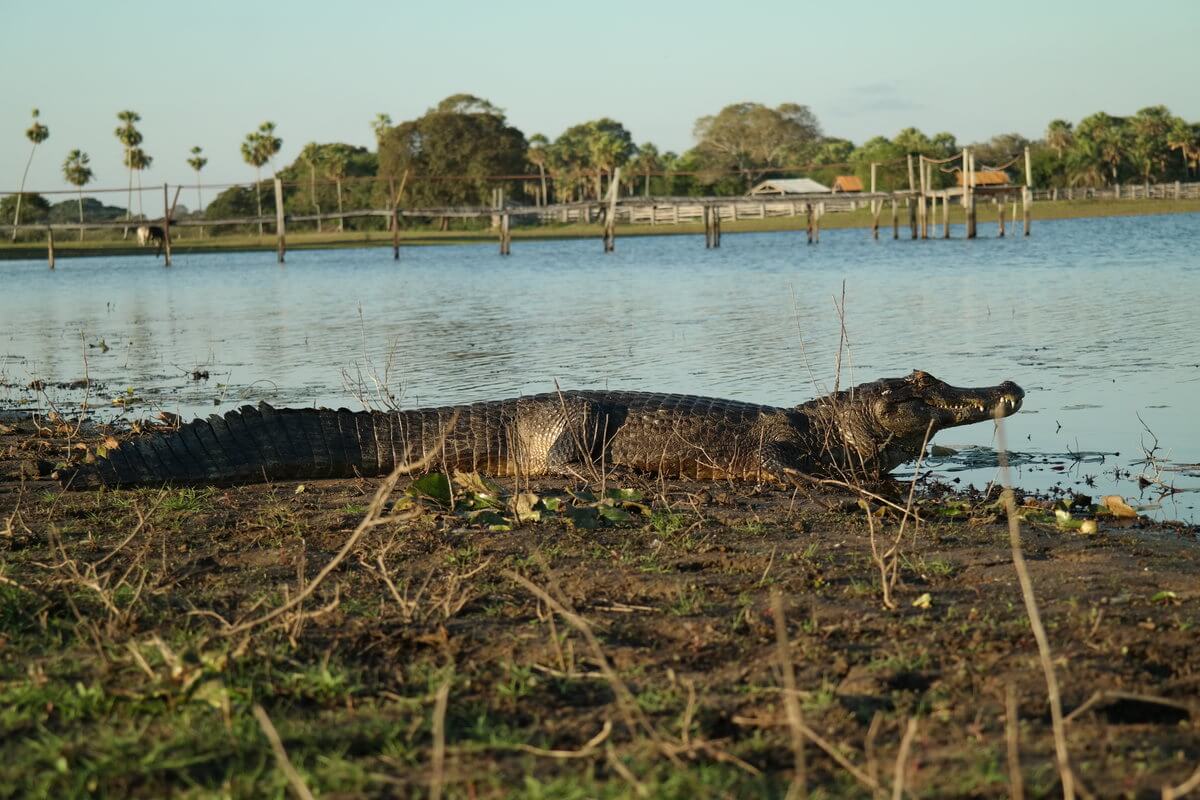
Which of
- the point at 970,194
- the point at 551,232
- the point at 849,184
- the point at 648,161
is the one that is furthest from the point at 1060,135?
the point at 970,194

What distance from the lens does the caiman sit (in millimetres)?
6500

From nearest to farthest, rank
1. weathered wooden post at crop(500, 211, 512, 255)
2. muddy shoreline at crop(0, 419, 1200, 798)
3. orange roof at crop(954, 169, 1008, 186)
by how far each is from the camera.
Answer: muddy shoreline at crop(0, 419, 1200, 798) < weathered wooden post at crop(500, 211, 512, 255) < orange roof at crop(954, 169, 1008, 186)

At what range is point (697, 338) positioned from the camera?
46.8 feet

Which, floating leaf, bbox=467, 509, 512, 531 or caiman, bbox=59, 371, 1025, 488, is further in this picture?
caiman, bbox=59, 371, 1025, 488

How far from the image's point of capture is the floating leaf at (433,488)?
17.3ft

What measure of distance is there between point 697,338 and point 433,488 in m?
9.22

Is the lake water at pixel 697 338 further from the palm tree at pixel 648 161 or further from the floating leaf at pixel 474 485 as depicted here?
the palm tree at pixel 648 161

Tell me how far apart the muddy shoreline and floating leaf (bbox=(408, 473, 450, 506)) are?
2cm

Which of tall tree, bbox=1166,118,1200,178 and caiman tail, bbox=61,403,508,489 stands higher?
tall tree, bbox=1166,118,1200,178

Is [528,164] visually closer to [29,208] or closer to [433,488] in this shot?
[29,208]

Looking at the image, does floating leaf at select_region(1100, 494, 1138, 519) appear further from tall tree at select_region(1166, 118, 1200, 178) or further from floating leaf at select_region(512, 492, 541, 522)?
tall tree at select_region(1166, 118, 1200, 178)

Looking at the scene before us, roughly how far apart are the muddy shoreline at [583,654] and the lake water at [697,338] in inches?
86.3

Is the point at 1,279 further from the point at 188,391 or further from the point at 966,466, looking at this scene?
the point at 966,466

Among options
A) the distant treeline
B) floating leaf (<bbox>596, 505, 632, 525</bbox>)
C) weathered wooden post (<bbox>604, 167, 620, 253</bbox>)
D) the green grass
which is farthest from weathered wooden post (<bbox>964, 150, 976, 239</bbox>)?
floating leaf (<bbox>596, 505, 632, 525</bbox>)
